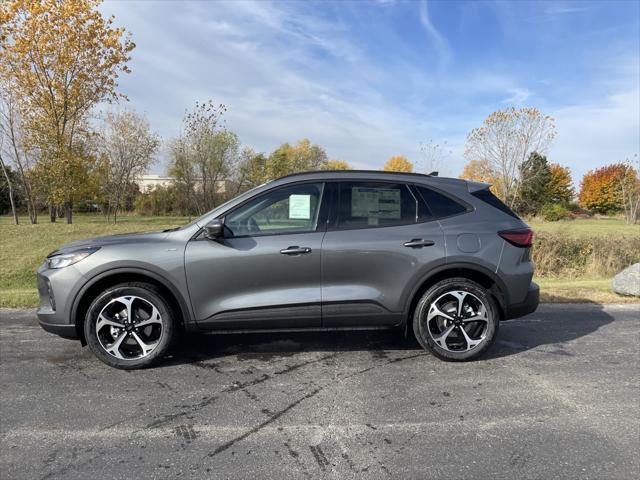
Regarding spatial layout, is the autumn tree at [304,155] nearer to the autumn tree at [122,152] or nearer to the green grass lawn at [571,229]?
the autumn tree at [122,152]

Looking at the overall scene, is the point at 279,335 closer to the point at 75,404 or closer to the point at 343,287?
the point at 343,287

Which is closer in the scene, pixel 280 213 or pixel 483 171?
pixel 280 213

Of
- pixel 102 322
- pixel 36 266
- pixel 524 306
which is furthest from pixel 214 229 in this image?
pixel 36 266

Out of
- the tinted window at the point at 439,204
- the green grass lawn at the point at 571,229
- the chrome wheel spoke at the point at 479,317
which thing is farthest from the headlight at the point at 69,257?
the green grass lawn at the point at 571,229

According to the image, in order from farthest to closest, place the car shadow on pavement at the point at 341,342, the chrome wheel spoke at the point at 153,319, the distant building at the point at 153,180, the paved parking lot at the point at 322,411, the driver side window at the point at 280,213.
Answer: the distant building at the point at 153,180 < the car shadow on pavement at the point at 341,342 < the driver side window at the point at 280,213 < the chrome wheel spoke at the point at 153,319 < the paved parking lot at the point at 322,411

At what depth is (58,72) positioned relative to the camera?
1964 centimetres

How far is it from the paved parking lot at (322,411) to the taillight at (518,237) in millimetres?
1142

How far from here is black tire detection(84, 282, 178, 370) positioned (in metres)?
3.80

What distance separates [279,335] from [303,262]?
1427mm

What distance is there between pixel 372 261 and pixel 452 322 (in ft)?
3.20

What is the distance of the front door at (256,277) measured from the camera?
3814 millimetres

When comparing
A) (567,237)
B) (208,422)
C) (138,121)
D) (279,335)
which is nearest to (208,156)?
(138,121)

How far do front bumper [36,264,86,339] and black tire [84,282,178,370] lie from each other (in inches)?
6.5

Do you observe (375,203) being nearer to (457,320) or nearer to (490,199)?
(490,199)
